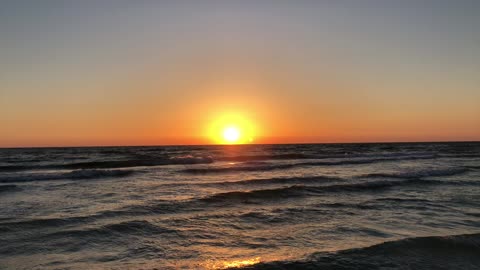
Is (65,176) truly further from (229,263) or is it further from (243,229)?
(229,263)

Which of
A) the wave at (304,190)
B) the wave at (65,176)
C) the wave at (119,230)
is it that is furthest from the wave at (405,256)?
the wave at (65,176)

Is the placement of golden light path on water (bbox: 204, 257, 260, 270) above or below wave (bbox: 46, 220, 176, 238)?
above

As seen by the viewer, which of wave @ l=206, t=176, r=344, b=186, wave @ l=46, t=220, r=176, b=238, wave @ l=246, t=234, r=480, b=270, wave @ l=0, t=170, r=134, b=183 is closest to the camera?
wave @ l=246, t=234, r=480, b=270

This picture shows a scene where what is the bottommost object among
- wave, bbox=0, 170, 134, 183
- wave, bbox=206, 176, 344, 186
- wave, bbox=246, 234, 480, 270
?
wave, bbox=0, 170, 134, 183

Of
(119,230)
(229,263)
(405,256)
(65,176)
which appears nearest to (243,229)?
(229,263)

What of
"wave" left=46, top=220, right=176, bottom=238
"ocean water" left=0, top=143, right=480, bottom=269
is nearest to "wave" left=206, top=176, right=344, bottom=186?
"ocean water" left=0, top=143, right=480, bottom=269

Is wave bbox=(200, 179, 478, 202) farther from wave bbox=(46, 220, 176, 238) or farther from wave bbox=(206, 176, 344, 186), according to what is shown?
wave bbox=(46, 220, 176, 238)

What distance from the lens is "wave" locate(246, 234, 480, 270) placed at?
640 centimetres

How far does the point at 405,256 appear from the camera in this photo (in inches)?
271

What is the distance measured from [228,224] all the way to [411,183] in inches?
507

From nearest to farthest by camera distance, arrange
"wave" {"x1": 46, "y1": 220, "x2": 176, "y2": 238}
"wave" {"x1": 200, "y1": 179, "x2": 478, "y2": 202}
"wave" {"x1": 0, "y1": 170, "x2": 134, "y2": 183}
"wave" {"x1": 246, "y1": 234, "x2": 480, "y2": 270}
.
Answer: "wave" {"x1": 246, "y1": 234, "x2": 480, "y2": 270} < "wave" {"x1": 46, "y1": 220, "x2": 176, "y2": 238} < "wave" {"x1": 200, "y1": 179, "x2": 478, "y2": 202} < "wave" {"x1": 0, "y1": 170, "x2": 134, "y2": 183}

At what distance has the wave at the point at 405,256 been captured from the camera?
640 centimetres

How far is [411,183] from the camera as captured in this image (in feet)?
62.3

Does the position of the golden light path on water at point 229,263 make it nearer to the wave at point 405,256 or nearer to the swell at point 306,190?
the wave at point 405,256
